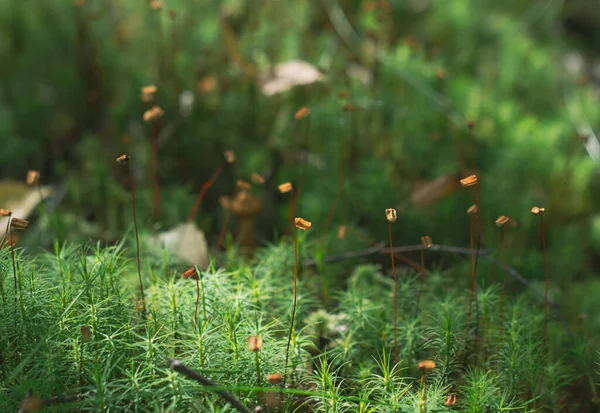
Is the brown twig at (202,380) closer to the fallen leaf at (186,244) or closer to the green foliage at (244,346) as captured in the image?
the green foliage at (244,346)

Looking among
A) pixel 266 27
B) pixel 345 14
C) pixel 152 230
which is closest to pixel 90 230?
pixel 152 230

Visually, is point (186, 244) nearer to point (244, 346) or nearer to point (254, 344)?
point (244, 346)

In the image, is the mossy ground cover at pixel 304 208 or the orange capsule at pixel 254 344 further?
the mossy ground cover at pixel 304 208

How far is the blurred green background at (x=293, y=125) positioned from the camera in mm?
2139

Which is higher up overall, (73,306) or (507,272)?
(73,306)

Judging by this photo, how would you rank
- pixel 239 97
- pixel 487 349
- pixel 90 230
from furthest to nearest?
pixel 239 97
pixel 90 230
pixel 487 349

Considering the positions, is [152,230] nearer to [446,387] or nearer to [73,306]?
[73,306]

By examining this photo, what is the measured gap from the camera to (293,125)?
2.37 metres

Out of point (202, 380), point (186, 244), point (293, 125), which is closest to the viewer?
point (202, 380)

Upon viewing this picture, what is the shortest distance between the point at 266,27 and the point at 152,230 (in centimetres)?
132

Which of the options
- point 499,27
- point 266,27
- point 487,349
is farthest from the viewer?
point 499,27

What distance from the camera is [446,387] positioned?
1199 mm

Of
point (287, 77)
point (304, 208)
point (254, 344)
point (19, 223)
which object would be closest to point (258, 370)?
point (254, 344)

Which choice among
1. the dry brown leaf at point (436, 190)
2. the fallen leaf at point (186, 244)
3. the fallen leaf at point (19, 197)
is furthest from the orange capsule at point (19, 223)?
the dry brown leaf at point (436, 190)
